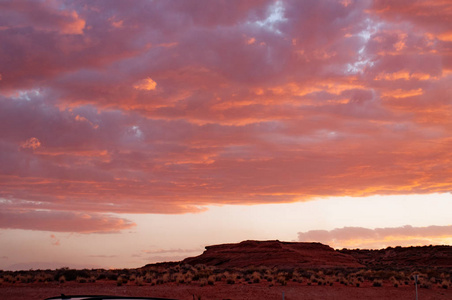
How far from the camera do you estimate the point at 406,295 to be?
34.9m

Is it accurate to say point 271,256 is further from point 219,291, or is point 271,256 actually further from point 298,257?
point 219,291

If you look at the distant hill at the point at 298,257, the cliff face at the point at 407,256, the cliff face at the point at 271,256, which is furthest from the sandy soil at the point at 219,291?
the cliff face at the point at 407,256

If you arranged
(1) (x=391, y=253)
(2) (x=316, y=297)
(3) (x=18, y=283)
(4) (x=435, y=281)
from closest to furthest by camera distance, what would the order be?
(2) (x=316, y=297) < (3) (x=18, y=283) < (4) (x=435, y=281) < (1) (x=391, y=253)

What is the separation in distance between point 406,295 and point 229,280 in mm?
12124

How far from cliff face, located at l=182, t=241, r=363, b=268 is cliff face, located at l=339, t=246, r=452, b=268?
6.72 metres

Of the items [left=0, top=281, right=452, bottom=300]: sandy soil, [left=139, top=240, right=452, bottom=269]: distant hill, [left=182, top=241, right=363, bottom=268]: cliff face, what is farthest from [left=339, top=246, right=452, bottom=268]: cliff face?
[left=0, top=281, right=452, bottom=300]: sandy soil

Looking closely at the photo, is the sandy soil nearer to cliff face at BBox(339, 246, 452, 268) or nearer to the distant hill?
the distant hill

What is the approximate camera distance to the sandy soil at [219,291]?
31.1m

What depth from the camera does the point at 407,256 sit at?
93875 mm

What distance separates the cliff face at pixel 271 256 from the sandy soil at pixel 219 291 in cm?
3488

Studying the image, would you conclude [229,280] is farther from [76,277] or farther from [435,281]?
[435,281]

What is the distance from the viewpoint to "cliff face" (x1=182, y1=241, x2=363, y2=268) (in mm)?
74875

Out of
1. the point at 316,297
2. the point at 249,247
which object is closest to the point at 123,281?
the point at 316,297

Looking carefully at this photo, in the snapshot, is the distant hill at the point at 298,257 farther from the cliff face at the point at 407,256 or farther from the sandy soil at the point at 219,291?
the sandy soil at the point at 219,291
